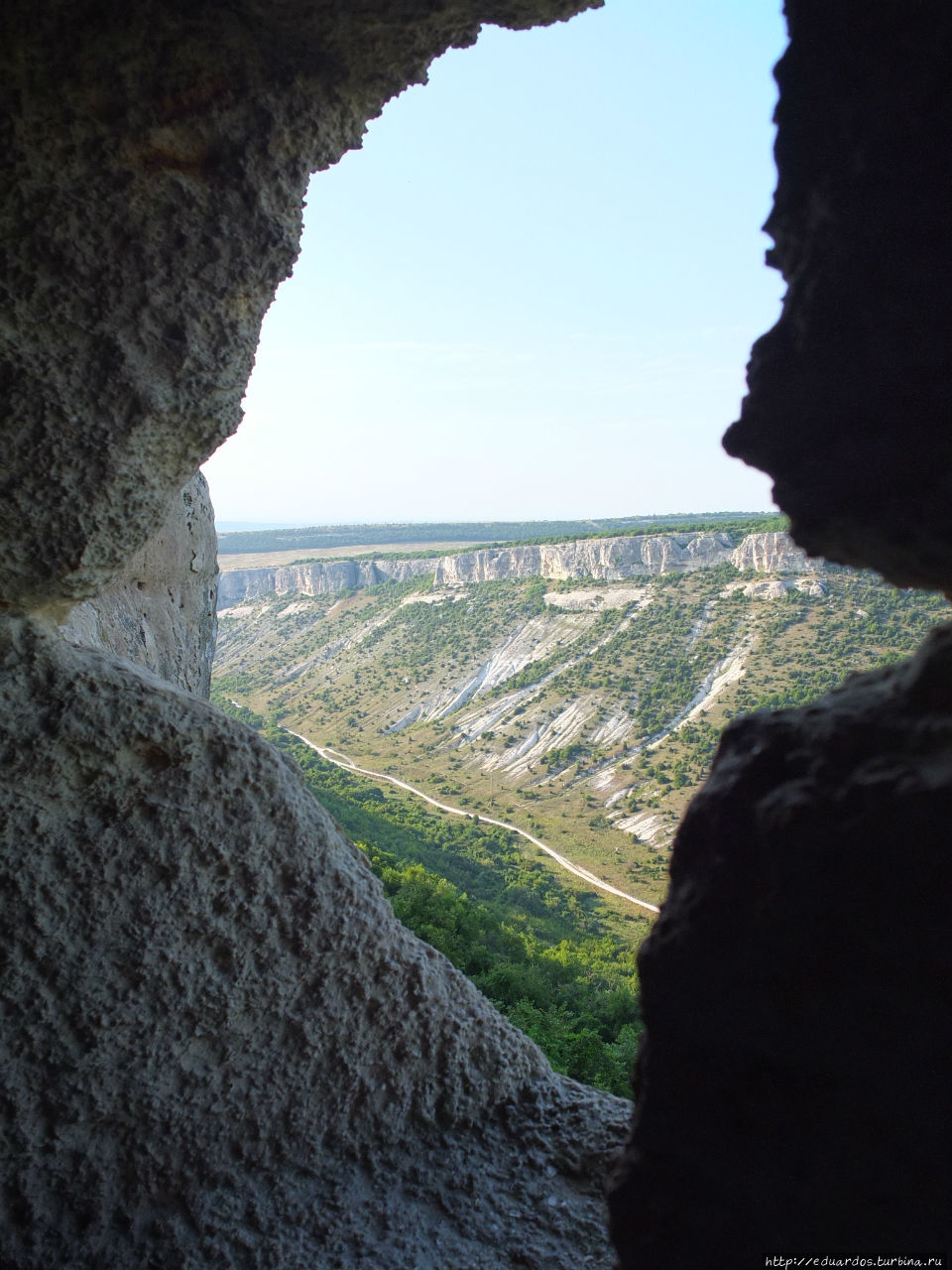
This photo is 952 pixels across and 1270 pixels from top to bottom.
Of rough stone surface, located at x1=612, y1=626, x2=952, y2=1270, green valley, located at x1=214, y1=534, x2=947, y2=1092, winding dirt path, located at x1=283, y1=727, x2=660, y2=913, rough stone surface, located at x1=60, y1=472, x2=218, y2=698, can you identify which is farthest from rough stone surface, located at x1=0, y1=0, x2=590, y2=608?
winding dirt path, located at x1=283, y1=727, x2=660, y2=913

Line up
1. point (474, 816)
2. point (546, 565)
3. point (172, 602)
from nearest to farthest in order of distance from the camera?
point (172, 602) → point (474, 816) → point (546, 565)

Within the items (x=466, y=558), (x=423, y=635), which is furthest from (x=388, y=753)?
(x=466, y=558)

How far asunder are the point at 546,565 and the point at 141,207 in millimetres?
48076

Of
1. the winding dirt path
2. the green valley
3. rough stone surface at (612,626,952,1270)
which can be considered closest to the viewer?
rough stone surface at (612,626,952,1270)

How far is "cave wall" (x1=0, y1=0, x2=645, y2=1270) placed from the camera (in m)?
2.97

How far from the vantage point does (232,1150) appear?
320 centimetres

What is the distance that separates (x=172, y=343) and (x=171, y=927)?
250 centimetres

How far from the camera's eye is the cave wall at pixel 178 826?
297 centimetres

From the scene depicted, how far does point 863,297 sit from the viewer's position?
1785mm

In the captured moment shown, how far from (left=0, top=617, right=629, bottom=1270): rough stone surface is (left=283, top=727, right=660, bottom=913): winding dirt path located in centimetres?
1206

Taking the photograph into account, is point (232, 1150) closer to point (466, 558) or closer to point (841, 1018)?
point (841, 1018)

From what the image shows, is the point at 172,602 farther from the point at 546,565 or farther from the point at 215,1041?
the point at 546,565

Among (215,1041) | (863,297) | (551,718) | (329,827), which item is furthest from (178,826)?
(551,718)

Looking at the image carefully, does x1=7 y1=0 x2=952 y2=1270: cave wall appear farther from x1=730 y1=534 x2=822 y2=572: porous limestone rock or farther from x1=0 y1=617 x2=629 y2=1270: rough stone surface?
x1=730 y1=534 x2=822 y2=572: porous limestone rock
